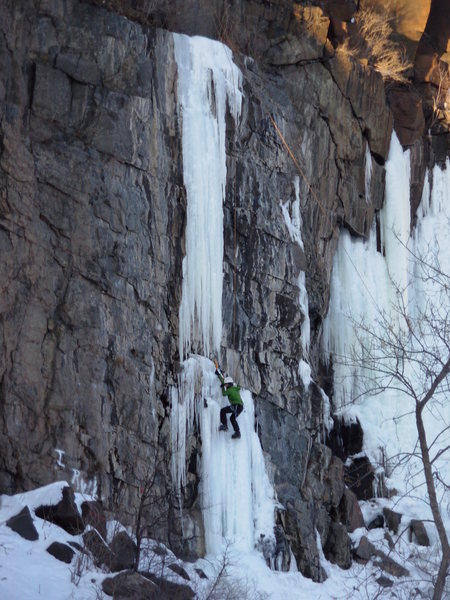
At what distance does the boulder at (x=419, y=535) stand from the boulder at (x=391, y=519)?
0.91ft

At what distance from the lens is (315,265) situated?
2112 cm

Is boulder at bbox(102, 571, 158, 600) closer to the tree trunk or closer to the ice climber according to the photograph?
the tree trunk

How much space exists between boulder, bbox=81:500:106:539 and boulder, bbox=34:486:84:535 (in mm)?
143

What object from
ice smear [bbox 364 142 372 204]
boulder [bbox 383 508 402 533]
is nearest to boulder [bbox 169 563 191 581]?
boulder [bbox 383 508 402 533]

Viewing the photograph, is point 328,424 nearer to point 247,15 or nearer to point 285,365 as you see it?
point 285,365

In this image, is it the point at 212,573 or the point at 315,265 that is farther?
the point at 315,265

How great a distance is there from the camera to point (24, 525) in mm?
13445

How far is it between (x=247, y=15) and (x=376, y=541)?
10.0 meters

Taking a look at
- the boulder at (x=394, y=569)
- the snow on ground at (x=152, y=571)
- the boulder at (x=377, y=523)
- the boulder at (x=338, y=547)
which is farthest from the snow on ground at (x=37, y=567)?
the boulder at (x=377, y=523)

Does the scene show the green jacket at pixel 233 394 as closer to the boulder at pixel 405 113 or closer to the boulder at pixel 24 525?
the boulder at pixel 24 525

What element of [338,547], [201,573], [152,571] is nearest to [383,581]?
[338,547]

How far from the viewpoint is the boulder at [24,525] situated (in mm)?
13352

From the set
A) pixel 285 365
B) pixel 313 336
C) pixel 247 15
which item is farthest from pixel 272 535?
pixel 247 15

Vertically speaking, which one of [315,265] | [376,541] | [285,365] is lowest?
[376,541]
